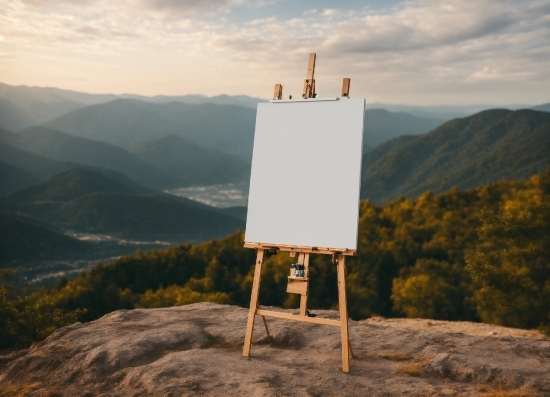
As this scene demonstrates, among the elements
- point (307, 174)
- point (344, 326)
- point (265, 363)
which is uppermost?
point (307, 174)

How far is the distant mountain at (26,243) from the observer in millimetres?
145000

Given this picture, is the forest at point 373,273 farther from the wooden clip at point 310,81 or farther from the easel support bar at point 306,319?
the easel support bar at point 306,319

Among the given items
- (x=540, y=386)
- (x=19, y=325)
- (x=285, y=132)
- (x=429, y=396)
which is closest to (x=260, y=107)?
(x=285, y=132)

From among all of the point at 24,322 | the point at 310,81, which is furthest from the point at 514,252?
the point at 24,322

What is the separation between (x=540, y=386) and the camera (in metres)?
8.34

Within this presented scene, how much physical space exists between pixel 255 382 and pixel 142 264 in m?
49.5

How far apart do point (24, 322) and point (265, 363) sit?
9.67 metres

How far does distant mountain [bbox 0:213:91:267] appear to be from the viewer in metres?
145

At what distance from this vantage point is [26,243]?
153 m

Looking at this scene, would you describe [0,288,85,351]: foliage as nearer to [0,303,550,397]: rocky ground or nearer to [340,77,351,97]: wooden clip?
[0,303,550,397]: rocky ground

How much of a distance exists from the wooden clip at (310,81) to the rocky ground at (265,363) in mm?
4872

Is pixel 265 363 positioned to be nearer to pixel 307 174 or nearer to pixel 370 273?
pixel 307 174

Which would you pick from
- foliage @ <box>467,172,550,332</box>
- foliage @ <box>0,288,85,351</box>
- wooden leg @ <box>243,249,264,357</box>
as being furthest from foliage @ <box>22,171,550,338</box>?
wooden leg @ <box>243,249,264,357</box>

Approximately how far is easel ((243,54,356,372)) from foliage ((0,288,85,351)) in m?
8.50
